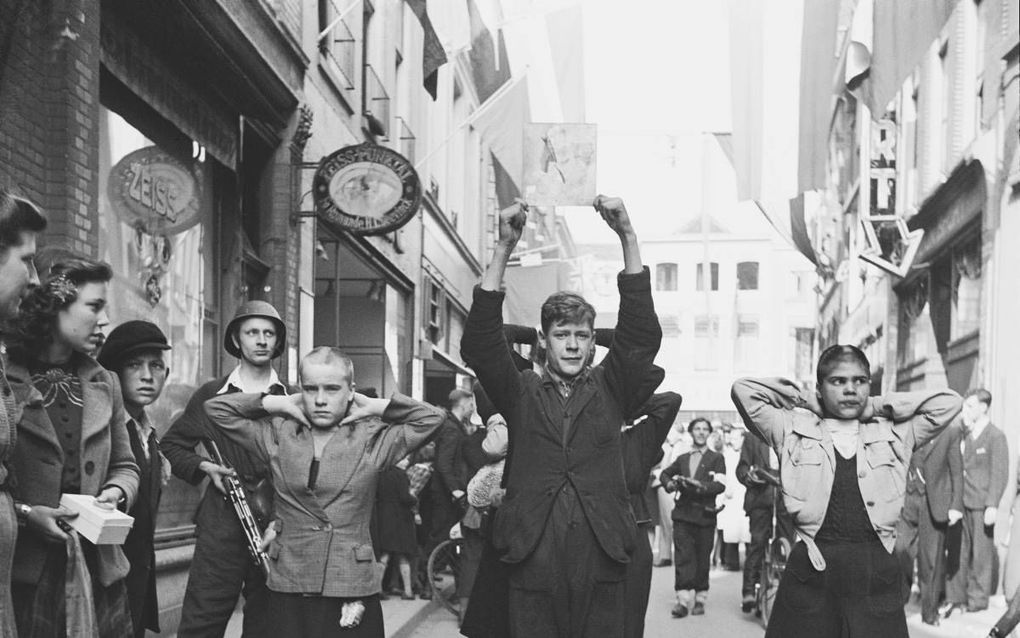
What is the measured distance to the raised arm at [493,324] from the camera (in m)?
5.20

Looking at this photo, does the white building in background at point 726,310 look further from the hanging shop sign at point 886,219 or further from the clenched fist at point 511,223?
the clenched fist at point 511,223

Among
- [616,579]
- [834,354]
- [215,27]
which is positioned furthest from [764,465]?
[616,579]

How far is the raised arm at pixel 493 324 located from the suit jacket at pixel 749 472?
795 cm

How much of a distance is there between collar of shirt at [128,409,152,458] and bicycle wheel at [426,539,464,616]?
5887 mm

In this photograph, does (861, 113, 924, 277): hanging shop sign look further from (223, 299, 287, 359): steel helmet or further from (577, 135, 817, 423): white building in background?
(577, 135, 817, 423): white building in background

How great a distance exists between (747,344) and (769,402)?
249ft

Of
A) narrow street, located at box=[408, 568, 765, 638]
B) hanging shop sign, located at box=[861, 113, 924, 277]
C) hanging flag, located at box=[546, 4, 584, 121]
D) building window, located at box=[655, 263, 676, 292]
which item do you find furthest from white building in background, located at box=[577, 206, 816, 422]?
narrow street, located at box=[408, 568, 765, 638]

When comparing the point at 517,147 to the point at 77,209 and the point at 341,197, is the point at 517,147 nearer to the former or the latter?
the point at 341,197

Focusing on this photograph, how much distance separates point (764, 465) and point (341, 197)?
5016 mm

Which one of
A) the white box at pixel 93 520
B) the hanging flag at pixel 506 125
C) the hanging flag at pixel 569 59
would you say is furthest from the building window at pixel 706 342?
the white box at pixel 93 520

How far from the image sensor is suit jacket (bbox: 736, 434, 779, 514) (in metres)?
13.0

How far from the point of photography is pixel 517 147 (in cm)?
1927

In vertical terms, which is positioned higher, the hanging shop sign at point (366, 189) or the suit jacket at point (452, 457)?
the hanging shop sign at point (366, 189)

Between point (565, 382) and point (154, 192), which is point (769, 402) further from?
point (154, 192)
